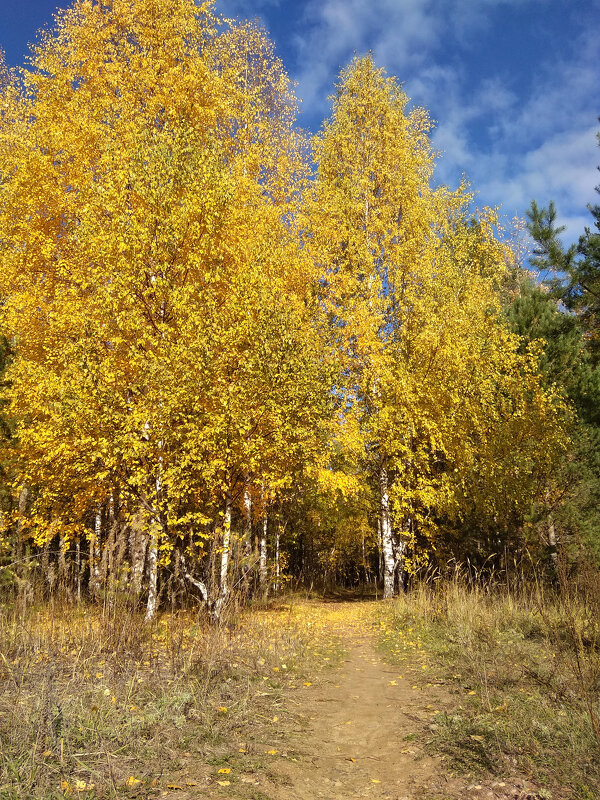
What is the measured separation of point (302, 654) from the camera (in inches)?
313

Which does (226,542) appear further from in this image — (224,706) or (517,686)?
(517,686)

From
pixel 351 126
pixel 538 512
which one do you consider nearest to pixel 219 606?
pixel 538 512

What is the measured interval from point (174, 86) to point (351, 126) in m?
6.84

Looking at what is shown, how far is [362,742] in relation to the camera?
4754 millimetres

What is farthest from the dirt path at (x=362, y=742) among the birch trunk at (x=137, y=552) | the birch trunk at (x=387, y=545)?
the birch trunk at (x=387, y=545)

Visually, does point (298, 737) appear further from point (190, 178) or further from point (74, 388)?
point (190, 178)

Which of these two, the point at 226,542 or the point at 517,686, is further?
the point at 226,542

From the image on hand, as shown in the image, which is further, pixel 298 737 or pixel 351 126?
pixel 351 126

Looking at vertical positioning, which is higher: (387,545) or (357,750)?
(387,545)

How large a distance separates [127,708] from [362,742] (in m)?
2.15

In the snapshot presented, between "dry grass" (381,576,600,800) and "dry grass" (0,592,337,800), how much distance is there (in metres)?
1.74

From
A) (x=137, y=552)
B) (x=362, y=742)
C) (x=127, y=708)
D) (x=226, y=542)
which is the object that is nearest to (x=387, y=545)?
(x=226, y=542)

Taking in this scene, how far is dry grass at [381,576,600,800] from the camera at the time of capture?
3775mm

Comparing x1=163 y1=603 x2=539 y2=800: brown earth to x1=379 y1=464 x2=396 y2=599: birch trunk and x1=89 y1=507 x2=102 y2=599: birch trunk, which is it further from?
x1=379 y1=464 x2=396 y2=599: birch trunk
